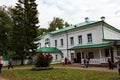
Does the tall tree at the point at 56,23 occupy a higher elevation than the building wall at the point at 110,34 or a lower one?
higher

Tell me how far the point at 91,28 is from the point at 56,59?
13.3 m

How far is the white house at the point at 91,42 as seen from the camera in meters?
29.9

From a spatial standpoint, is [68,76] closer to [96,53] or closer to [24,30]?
[96,53]

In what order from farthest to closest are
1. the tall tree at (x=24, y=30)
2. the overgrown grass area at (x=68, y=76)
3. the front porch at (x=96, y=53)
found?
the tall tree at (x=24, y=30) → the front porch at (x=96, y=53) → the overgrown grass area at (x=68, y=76)

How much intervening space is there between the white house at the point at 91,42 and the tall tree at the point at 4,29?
13106 millimetres

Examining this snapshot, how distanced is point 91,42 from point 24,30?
15.5m

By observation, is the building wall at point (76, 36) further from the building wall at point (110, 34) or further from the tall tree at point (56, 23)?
the tall tree at point (56, 23)

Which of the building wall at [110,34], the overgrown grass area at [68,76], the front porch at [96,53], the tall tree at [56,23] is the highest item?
the tall tree at [56,23]

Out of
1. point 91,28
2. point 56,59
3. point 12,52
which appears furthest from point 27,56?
point 91,28

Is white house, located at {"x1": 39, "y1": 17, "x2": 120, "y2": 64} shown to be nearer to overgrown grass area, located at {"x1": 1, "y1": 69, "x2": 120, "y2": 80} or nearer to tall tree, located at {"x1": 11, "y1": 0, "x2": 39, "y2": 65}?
tall tree, located at {"x1": 11, "y1": 0, "x2": 39, "y2": 65}

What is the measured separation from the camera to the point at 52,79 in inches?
575

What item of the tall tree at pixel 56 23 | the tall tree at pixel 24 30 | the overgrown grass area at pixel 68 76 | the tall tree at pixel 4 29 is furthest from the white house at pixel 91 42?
the tall tree at pixel 56 23

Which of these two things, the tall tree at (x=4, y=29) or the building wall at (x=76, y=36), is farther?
the tall tree at (x=4, y=29)

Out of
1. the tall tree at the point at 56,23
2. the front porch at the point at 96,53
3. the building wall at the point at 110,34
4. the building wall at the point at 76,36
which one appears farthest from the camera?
the tall tree at the point at 56,23
